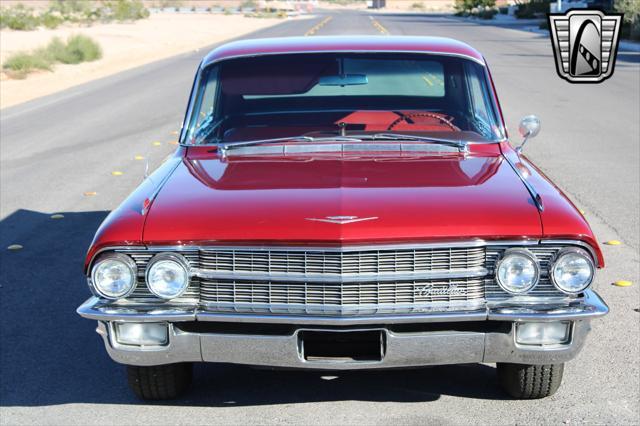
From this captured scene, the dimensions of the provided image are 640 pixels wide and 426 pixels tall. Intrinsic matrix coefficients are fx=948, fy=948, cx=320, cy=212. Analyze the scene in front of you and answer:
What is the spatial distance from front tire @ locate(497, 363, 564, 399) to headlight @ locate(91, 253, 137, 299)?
66.7 inches

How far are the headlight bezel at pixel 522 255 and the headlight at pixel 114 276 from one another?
4.76 feet

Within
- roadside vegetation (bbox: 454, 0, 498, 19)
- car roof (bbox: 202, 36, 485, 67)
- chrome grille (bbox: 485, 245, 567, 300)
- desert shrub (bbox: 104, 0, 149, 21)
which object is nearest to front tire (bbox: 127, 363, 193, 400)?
chrome grille (bbox: 485, 245, 567, 300)

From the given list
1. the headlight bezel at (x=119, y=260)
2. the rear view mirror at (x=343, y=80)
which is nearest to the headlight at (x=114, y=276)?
the headlight bezel at (x=119, y=260)

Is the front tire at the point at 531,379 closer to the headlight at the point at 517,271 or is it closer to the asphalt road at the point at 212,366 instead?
the asphalt road at the point at 212,366

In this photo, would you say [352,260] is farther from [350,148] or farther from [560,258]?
[350,148]

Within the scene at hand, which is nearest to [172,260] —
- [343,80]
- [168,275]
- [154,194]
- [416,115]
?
[168,275]

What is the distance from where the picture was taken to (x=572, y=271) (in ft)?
12.4

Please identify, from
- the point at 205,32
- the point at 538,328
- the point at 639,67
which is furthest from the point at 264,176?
the point at 205,32

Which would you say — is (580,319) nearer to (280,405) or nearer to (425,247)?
(425,247)

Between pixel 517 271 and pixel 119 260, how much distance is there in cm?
159

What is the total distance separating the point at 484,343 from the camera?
3.77 meters

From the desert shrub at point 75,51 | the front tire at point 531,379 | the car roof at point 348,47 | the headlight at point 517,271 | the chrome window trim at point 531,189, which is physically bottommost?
the desert shrub at point 75,51

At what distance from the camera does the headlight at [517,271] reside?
147 inches

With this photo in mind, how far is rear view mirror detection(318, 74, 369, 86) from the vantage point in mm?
5191
